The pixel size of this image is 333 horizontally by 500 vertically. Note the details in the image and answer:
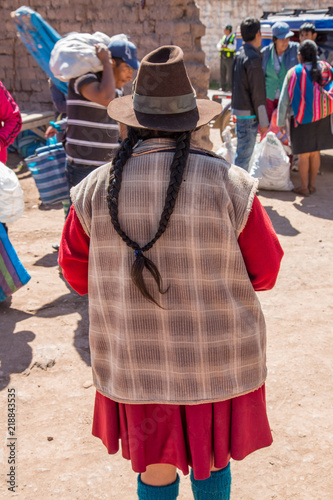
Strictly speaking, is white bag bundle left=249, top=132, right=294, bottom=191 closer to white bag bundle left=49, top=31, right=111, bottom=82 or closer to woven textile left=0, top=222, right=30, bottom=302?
white bag bundle left=49, top=31, right=111, bottom=82

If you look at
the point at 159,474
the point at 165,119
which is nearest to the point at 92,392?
the point at 159,474

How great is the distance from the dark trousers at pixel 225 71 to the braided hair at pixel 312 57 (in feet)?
28.0

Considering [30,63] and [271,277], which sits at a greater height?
[271,277]

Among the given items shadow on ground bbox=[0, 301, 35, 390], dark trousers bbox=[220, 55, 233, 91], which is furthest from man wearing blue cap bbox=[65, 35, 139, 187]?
dark trousers bbox=[220, 55, 233, 91]

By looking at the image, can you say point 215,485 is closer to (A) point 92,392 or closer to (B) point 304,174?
(A) point 92,392

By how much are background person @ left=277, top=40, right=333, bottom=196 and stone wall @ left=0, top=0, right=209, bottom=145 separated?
3.40 ft

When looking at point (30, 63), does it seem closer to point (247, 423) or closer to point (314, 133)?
point (314, 133)

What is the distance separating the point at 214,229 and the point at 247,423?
66cm

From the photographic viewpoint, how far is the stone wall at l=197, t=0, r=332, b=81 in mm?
15810

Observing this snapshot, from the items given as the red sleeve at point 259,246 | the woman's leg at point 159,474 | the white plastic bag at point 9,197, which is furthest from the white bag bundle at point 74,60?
the woman's leg at point 159,474

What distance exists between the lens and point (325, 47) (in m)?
7.91

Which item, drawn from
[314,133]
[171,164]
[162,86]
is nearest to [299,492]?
[171,164]

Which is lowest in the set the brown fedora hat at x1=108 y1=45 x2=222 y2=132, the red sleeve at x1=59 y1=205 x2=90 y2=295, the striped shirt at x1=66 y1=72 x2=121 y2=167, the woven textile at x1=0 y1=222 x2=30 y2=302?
the woven textile at x1=0 y1=222 x2=30 y2=302

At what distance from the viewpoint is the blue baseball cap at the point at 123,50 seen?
3.68m
